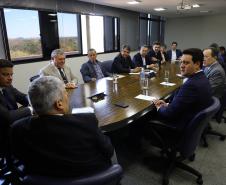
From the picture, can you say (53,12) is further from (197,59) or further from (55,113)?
(55,113)

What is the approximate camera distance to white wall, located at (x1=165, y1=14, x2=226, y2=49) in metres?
9.59

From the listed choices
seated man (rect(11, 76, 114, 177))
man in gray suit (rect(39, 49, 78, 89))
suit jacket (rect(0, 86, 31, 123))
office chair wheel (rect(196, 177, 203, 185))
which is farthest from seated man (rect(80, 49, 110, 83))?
seated man (rect(11, 76, 114, 177))

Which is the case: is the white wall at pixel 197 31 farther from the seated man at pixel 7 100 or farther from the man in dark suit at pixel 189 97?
the seated man at pixel 7 100

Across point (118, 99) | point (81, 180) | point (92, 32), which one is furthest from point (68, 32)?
point (81, 180)

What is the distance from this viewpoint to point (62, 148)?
0.97 m

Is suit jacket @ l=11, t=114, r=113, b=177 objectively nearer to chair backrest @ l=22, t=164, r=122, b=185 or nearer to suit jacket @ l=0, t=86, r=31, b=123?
chair backrest @ l=22, t=164, r=122, b=185

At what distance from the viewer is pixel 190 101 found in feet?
6.01

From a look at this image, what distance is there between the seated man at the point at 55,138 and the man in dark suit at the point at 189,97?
1019mm

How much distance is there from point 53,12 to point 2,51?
1591 mm

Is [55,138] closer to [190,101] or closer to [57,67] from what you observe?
[190,101]


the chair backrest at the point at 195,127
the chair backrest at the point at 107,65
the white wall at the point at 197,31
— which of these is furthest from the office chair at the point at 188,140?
the white wall at the point at 197,31

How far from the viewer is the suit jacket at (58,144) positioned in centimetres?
97

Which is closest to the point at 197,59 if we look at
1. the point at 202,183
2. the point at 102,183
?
the point at 202,183

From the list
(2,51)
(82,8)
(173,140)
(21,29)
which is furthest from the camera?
(82,8)
